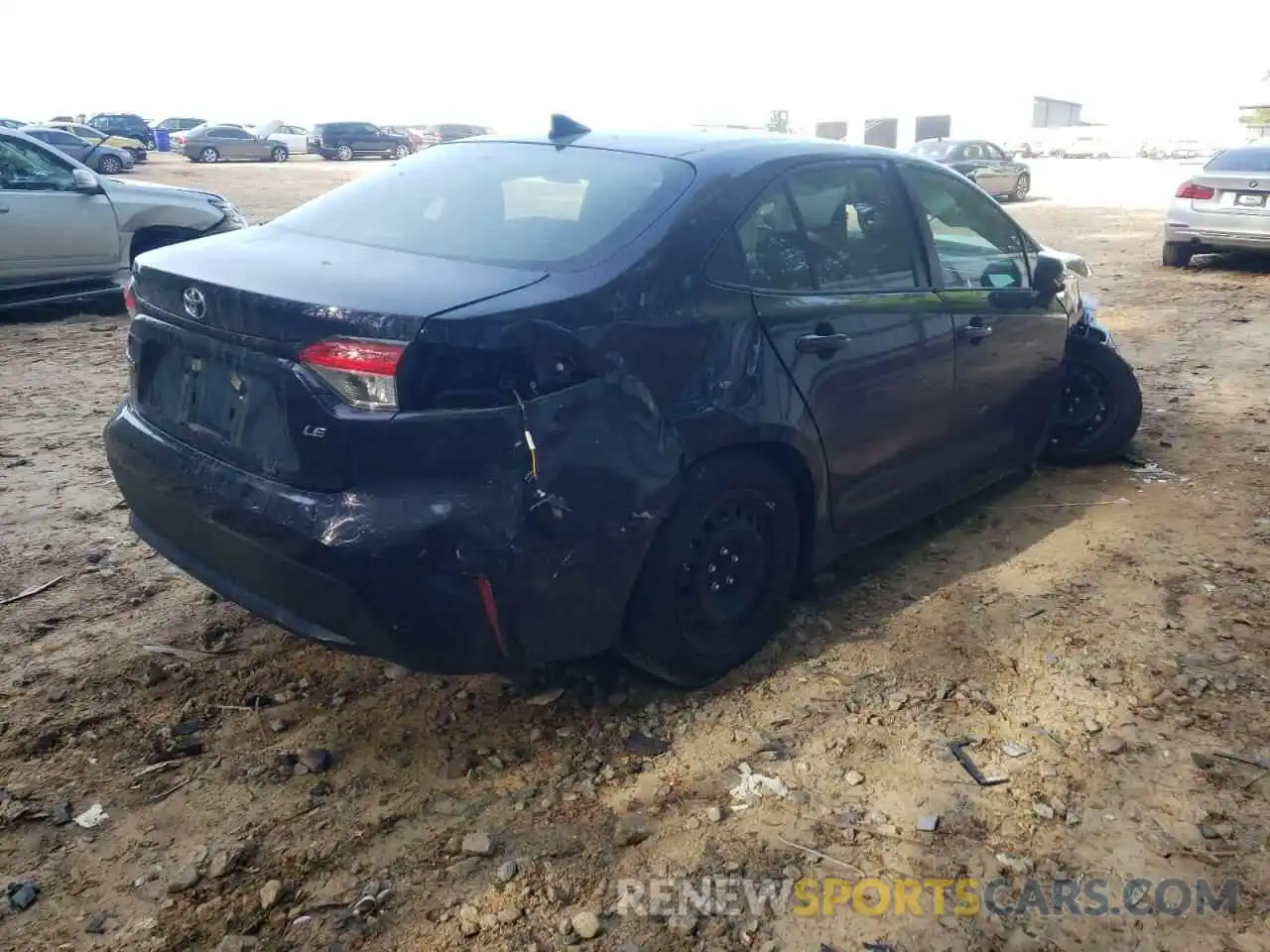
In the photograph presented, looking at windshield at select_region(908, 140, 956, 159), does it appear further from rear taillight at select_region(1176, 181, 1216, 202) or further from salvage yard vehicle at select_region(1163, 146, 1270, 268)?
rear taillight at select_region(1176, 181, 1216, 202)

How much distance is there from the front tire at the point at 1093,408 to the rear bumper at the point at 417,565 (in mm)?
3330

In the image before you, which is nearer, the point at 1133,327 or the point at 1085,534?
the point at 1085,534

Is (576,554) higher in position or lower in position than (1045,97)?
lower

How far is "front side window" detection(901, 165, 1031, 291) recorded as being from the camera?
158 inches

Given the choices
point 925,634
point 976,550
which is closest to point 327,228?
point 925,634

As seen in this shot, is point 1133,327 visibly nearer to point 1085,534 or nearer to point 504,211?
point 1085,534

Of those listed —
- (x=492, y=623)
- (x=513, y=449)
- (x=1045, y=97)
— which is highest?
(x=1045, y=97)

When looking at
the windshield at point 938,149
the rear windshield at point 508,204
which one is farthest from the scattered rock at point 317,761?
the windshield at point 938,149

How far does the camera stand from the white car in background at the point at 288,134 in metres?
44.6

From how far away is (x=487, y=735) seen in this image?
308 centimetres

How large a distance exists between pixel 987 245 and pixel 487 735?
2920 mm

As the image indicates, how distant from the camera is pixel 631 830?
2676mm

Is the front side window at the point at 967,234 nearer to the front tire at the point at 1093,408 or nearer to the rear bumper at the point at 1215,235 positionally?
the front tire at the point at 1093,408

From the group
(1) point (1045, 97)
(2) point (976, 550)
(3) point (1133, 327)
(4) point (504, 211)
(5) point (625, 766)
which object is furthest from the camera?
(1) point (1045, 97)
